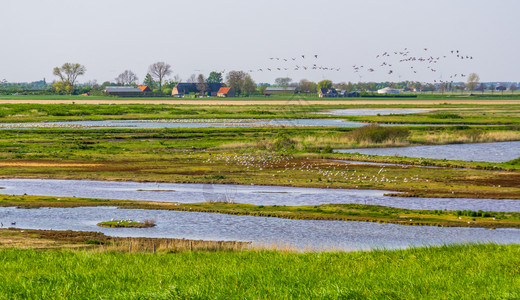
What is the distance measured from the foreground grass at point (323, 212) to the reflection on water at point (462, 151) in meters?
35.1

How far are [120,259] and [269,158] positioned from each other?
57.2 metres

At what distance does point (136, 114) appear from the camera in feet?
536

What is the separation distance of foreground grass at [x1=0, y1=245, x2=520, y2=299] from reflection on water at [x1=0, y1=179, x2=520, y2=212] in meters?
28.3

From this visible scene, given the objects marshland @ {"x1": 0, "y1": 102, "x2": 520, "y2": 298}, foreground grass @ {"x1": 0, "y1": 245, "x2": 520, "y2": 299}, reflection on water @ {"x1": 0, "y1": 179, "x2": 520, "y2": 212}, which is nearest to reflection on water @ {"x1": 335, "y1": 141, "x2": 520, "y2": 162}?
marshland @ {"x1": 0, "y1": 102, "x2": 520, "y2": 298}

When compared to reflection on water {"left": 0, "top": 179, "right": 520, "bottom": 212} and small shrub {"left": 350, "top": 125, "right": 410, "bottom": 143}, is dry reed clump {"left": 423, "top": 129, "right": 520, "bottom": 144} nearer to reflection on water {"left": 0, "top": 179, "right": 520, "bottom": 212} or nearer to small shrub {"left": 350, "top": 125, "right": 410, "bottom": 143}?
small shrub {"left": 350, "top": 125, "right": 410, "bottom": 143}

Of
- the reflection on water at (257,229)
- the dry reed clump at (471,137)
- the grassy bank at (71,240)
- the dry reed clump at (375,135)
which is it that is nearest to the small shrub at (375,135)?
the dry reed clump at (375,135)

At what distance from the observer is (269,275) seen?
14016 millimetres

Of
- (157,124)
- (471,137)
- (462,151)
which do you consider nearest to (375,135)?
(462,151)

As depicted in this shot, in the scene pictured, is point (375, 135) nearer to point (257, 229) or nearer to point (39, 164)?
point (39, 164)

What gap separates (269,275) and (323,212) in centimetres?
2900

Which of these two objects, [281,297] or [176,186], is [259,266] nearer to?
[281,297]

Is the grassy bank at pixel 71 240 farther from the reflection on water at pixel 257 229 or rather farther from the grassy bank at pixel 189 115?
the grassy bank at pixel 189 115

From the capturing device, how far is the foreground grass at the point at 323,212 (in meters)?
39.3

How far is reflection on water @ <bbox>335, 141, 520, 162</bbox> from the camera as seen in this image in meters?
77.4
